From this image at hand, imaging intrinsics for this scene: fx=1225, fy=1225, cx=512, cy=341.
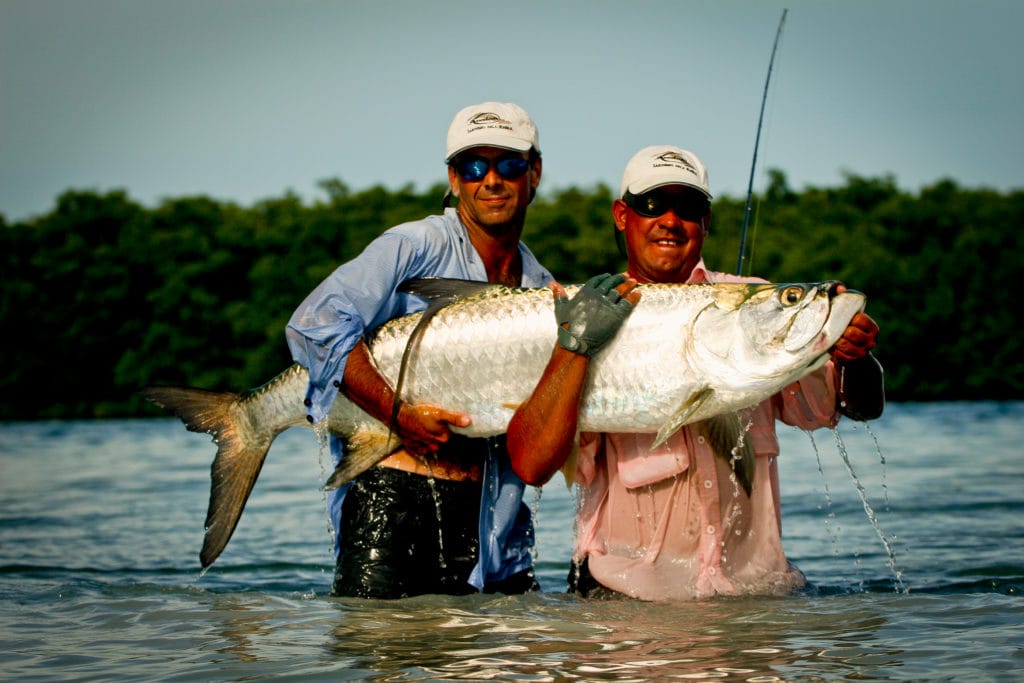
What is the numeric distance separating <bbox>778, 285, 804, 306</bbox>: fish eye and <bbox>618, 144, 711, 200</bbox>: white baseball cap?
60 cm

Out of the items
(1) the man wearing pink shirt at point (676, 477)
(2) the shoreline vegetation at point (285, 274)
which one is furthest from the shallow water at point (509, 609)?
(2) the shoreline vegetation at point (285, 274)

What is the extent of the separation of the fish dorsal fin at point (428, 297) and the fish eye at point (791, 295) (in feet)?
3.49

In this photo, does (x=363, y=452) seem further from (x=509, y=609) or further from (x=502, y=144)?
(x=502, y=144)

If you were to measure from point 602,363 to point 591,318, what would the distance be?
0.66 ft

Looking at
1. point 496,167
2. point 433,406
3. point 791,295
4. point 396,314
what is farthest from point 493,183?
point 791,295

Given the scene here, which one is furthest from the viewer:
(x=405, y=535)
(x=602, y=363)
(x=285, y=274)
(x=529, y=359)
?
(x=285, y=274)

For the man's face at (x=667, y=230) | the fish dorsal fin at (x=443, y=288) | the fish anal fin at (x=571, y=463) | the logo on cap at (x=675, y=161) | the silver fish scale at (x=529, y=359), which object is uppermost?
the logo on cap at (x=675, y=161)

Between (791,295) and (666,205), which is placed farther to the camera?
(666,205)

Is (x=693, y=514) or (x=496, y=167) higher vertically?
(x=496, y=167)

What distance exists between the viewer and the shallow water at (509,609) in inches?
166

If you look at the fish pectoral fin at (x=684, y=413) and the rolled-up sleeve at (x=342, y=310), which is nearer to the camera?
the fish pectoral fin at (x=684, y=413)

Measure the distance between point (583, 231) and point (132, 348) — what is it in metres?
17.0

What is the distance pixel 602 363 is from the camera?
420 centimetres

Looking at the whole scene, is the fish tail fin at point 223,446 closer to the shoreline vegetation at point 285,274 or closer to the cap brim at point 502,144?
the cap brim at point 502,144
